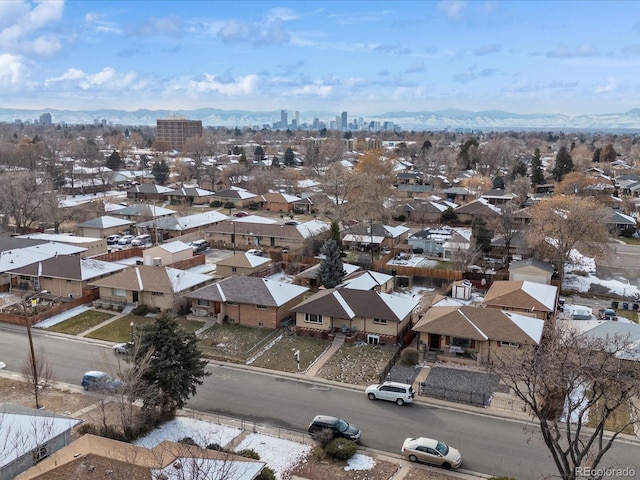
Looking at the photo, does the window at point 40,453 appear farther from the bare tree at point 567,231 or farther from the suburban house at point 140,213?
the suburban house at point 140,213

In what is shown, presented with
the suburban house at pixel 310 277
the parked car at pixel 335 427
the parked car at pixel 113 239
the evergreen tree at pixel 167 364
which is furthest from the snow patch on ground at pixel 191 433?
the parked car at pixel 113 239

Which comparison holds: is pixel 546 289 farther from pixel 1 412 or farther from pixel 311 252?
pixel 1 412

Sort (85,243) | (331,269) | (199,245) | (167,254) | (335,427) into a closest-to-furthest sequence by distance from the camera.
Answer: (335,427), (331,269), (167,254), (85,243), (199,245)

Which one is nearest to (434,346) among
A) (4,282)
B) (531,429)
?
(531,429)

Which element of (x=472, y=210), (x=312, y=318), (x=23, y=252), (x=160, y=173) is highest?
(x=160, y=173)

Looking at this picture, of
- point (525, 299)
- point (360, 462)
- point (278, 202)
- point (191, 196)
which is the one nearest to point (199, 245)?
point (278, 202)

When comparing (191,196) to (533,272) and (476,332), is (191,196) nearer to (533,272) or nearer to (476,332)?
(533,272)
